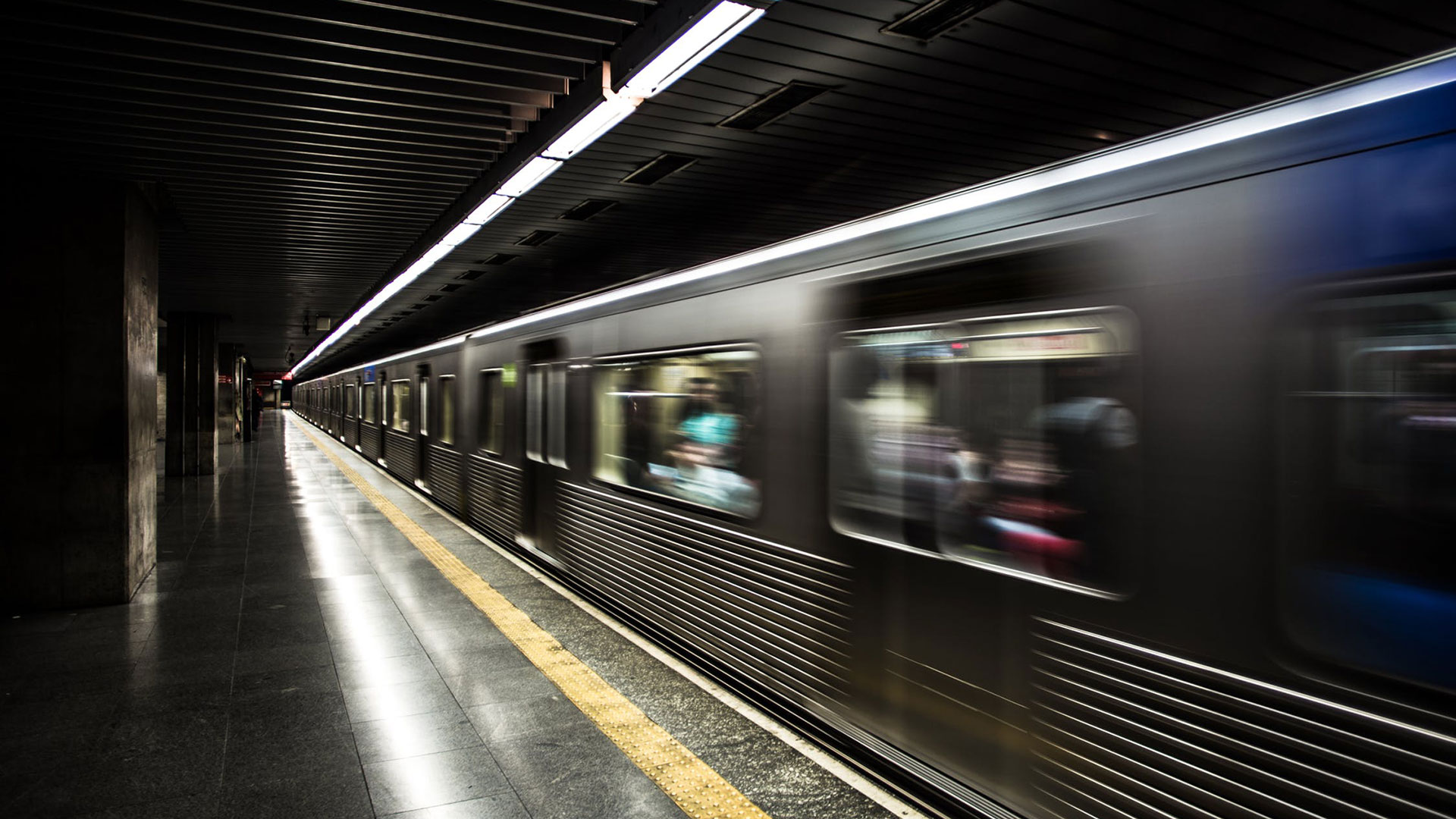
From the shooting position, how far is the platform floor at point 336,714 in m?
2.99

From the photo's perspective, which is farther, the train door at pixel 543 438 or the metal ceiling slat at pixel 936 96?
the train door at pixel 543 438

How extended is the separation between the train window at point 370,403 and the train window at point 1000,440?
581 inches

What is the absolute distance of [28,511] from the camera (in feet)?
18.9

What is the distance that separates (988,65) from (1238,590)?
10.6 ft

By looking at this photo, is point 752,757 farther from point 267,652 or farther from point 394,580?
point 394,580

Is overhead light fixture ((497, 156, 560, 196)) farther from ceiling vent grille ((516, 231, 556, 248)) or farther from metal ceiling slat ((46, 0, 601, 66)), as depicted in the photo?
ceiling vent grille ((516, 231, 556, 248))

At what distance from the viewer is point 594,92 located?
13.7ft

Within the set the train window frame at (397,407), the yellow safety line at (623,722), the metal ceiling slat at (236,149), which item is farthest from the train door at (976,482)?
the train window frame at (397,407)

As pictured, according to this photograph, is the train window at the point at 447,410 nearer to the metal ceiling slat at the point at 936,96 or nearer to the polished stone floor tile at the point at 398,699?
the polished stone floor tile at the point at 398,699

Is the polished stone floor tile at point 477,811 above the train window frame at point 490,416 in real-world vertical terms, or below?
below

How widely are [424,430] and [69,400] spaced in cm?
584

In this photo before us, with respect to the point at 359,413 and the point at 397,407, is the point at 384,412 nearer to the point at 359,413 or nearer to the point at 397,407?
the point at 397,407

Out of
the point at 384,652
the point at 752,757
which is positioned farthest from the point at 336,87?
the point at 752,757

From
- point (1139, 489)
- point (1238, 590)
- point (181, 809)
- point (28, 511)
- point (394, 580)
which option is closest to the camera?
point (1238, 590)
